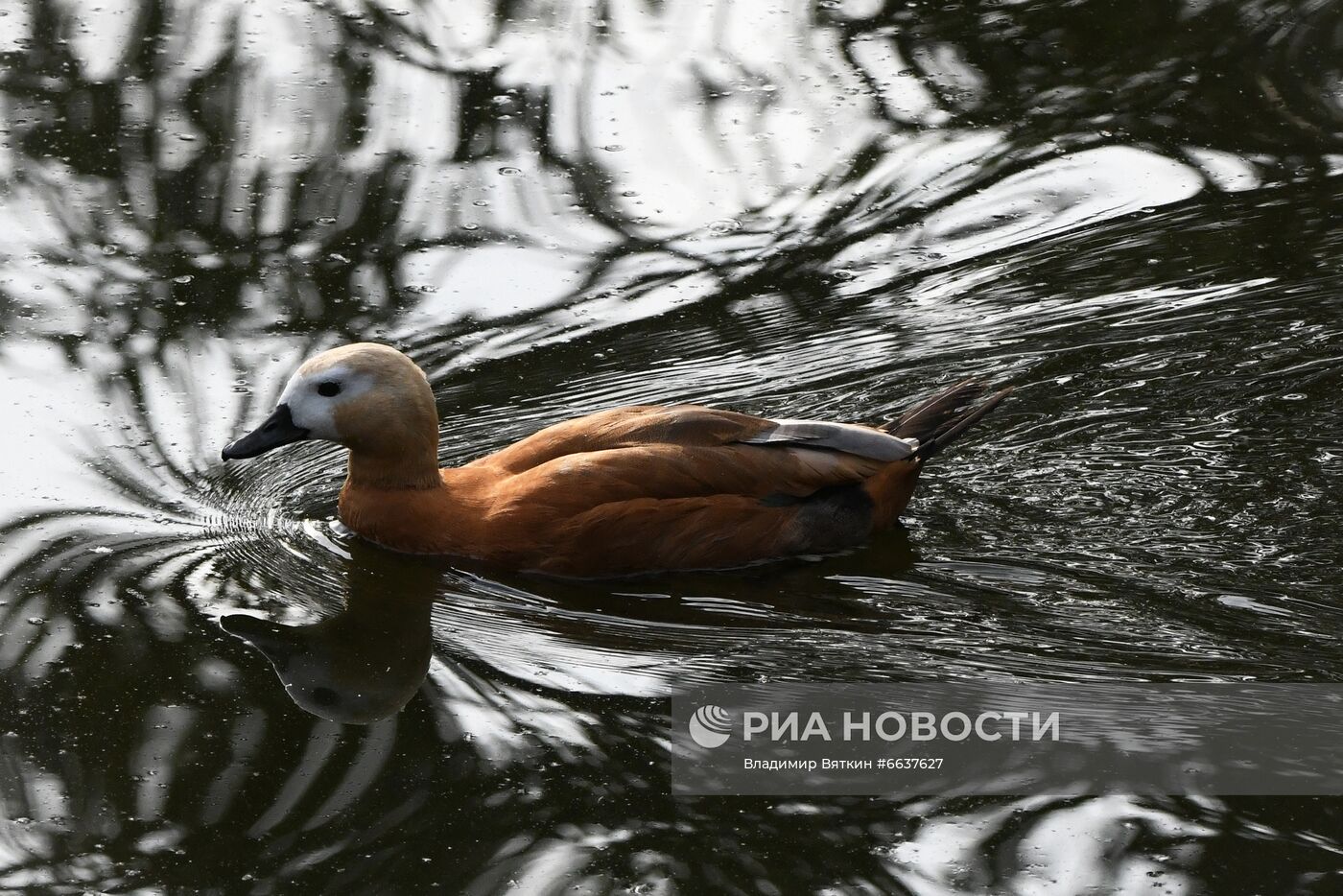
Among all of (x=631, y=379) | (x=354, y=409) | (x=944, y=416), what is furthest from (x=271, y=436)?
(x=944, y=416)

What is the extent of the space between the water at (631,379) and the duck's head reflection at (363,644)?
2 cm

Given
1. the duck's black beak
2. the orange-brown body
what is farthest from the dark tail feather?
the duck's black beak

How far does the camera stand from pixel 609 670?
17.3 feet

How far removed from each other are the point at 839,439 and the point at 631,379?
3.85 ft

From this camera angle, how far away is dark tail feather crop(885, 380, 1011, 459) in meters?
6.14

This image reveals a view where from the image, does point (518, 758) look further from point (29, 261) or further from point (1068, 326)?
point (29, 261)

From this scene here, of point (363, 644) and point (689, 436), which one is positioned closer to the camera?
point (363, 644)

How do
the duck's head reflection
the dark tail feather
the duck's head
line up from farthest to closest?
the dark tail feather → the duck's head → the duck's head reflection

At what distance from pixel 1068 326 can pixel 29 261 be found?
4.35 m

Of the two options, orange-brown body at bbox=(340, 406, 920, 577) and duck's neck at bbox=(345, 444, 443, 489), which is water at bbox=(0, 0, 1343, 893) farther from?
duck's neck at bbox=(345, 444, 443, 489)

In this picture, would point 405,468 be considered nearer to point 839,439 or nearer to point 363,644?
point 363,644

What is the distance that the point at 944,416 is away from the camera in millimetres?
6273

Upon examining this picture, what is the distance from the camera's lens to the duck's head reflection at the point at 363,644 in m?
5.21

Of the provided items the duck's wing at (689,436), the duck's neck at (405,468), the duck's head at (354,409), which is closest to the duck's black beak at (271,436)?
the duck's head at (354,409)
